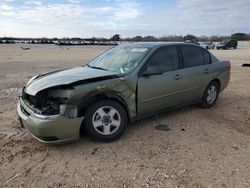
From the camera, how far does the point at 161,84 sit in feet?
16.1

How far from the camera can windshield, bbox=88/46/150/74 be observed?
187 inches

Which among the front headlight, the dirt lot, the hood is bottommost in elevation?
the dirt lot

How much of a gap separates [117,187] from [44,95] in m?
1.82

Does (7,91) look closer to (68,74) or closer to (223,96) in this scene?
(68,74)

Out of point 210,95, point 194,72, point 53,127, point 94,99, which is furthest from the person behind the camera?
point 210,95

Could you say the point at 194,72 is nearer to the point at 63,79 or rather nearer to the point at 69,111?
the point at 63,79

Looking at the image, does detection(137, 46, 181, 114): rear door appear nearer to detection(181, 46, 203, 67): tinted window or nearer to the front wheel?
detection(181, 46, 203, 67): tinted window

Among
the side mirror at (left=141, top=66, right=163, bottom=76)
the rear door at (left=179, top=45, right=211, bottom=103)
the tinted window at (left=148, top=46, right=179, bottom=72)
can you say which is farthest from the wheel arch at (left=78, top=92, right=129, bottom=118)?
the rear door at (left=179, top=45, right=211, bottom=103)

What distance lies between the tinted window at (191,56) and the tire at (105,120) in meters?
1.94

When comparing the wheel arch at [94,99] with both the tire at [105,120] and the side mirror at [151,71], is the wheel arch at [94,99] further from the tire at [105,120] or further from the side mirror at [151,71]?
the side mirror at [151,71]

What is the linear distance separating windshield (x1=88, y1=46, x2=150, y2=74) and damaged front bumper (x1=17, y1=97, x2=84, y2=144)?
4.22 feet

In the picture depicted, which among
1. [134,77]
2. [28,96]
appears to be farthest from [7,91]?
[134,77]

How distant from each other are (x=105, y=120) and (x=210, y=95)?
3021mm

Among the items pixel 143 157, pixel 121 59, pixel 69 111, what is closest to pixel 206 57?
pixel 121 59
